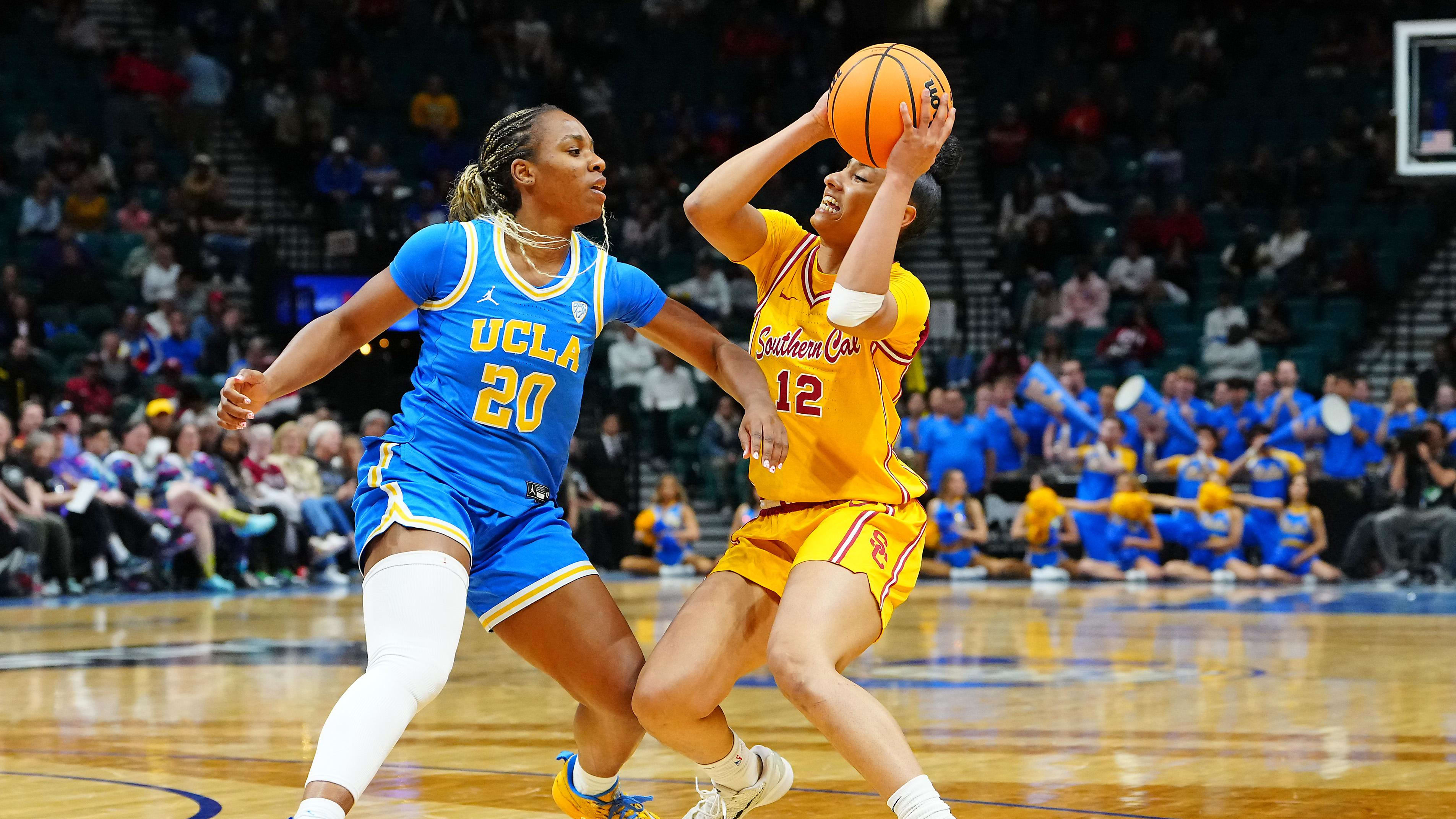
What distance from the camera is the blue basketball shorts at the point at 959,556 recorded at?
16.4m

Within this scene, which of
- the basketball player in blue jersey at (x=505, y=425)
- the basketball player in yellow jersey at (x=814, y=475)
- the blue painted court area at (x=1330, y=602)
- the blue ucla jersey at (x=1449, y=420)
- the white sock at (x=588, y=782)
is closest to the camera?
the basketball player in blue jersey at (x=505, y=425)

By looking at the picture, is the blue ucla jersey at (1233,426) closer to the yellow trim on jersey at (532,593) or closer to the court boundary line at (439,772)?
the court boundary line at (439,772)

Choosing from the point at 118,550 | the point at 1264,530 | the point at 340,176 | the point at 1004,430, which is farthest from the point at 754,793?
the point at 340,176

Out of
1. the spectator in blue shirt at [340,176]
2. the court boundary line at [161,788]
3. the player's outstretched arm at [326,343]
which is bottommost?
the court boundary line at [161,788]

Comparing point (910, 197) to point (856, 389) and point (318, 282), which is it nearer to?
point (856, 389)

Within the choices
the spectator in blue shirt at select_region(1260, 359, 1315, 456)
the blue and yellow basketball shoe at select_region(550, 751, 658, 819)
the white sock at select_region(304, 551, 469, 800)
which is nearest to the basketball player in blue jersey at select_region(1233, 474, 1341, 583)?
the spectator in blue shirt at select_region(1260, 359, 1315, 456)

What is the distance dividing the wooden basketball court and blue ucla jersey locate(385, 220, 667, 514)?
4.38ft

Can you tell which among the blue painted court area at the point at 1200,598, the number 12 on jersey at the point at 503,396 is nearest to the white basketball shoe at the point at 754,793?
the number 12 on jersey at the point at 503,396

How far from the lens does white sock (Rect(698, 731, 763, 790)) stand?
4.65 m

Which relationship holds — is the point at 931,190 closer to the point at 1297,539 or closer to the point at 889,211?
the point at 889,211

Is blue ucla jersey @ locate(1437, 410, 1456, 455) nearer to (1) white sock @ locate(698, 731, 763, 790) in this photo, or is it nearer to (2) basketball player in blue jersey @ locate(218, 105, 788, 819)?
(1) white sock @ locate(698, 731, 763, 790)

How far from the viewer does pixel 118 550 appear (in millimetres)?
14602

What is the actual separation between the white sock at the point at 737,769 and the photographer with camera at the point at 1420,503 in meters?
11.7

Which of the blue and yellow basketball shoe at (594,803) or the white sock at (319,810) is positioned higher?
the white sock at (319,810)
